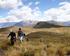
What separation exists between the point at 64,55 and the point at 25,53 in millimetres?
3411

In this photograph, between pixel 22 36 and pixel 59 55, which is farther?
pixel 22 36

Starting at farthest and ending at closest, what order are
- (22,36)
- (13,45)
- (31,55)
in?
(22,36), (13,45), (31,55)

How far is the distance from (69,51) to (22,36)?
8.54m

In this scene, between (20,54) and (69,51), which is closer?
(20,54)

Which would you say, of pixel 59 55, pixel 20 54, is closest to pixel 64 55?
pixel 59 55

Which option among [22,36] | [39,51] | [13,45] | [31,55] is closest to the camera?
[31,55]

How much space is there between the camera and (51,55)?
2316cm

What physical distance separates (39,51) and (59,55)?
221 centimetres

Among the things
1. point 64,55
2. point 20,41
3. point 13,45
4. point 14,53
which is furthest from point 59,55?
point 20,41

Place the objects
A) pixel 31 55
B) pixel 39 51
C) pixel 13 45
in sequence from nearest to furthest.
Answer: pixel 31 55 < pixel 39 51 < pixel 13 45

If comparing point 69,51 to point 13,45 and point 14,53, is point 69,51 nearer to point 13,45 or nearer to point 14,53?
point 14,53

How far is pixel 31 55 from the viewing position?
74.4 ft

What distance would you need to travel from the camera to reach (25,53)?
2328cm

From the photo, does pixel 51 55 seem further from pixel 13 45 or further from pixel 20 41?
pixel 20 41
